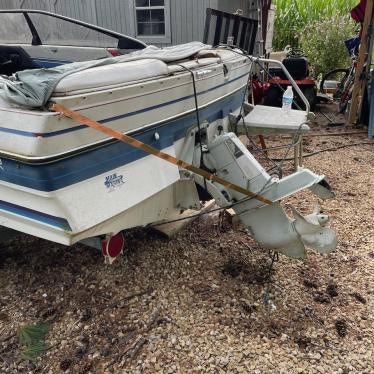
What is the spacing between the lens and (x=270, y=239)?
2.55 metres

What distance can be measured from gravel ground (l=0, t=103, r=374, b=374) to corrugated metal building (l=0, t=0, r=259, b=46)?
481 cm

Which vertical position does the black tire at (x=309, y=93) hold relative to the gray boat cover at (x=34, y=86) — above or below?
below

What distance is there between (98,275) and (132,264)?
25cm

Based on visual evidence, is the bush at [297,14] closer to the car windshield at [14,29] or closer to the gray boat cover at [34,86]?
the car windshield at [14,29]

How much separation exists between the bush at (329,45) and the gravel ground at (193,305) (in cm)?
684

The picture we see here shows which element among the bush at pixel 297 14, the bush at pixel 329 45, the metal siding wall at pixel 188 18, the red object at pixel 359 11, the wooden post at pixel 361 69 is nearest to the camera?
the wooden post at pixel 361 69

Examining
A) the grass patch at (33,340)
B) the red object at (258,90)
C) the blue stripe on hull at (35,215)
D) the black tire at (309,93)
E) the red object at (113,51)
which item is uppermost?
the red object at (113,51)

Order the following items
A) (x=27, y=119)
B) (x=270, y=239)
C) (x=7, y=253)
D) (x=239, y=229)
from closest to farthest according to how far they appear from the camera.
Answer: (x=27, y=119) → (x=270, y=239) → (x=7, y=253) → (x=239, y=229)

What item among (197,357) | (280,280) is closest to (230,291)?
(280,280)

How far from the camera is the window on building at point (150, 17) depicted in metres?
7.22

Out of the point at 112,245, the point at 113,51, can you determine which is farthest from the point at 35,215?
the point at 113,51

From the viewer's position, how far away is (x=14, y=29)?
144 inches

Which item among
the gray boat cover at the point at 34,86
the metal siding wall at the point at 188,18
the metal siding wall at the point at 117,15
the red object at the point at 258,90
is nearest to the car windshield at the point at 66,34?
the gray boat cover at the point at 34,86

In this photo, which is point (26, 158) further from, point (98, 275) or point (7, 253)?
point (7, 253)
